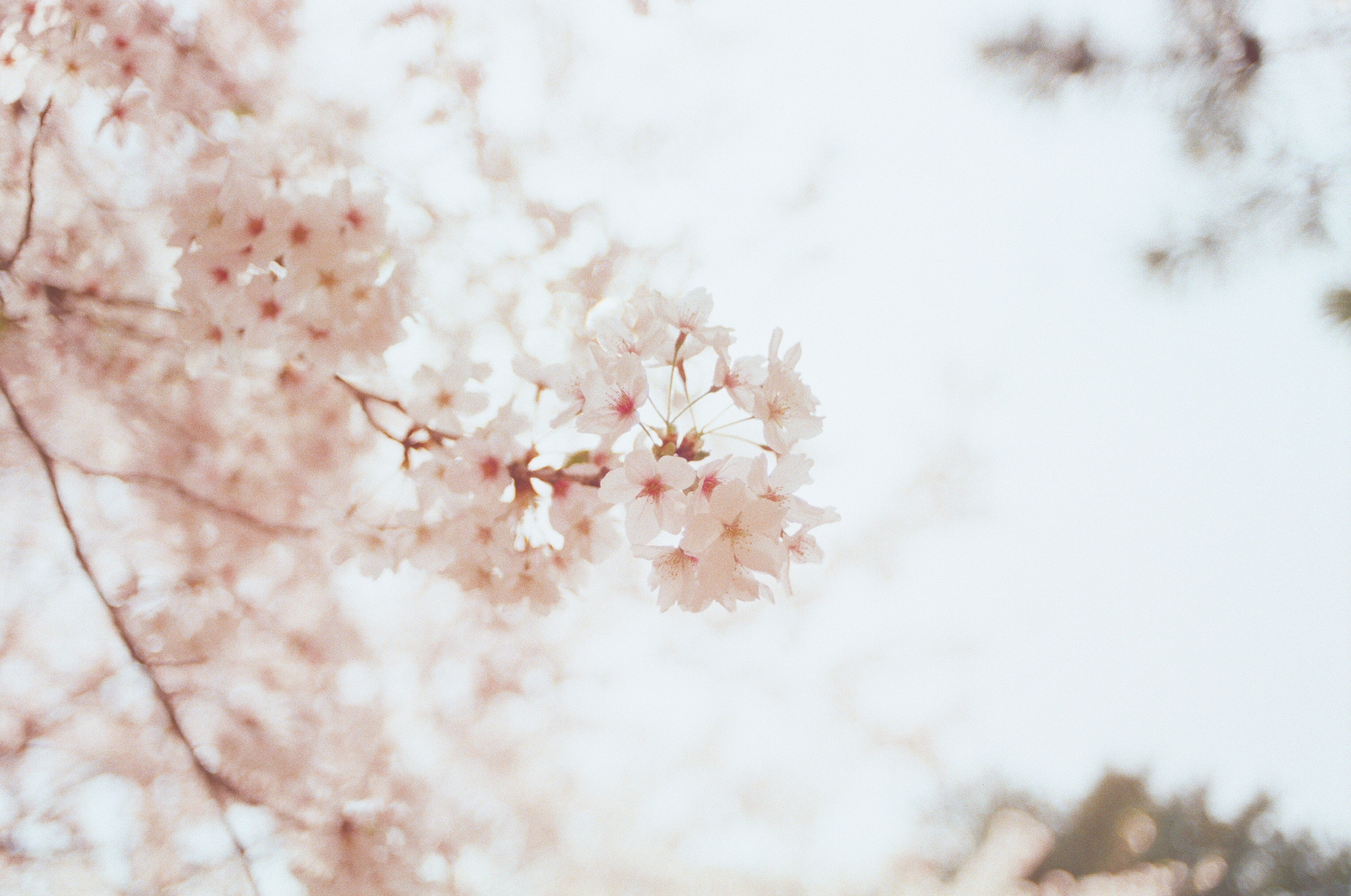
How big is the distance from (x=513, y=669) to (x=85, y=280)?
1.77 metres

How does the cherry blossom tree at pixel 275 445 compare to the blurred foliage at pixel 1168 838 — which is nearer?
the cherry blossom tree at pixel 275 445

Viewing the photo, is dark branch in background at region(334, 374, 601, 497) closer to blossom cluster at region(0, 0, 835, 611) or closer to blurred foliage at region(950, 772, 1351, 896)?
blossom cluster at region(0, 0, 835, 611)

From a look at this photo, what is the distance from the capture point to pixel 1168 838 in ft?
29.1

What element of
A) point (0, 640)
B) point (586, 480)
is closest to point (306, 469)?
point (0, 640)

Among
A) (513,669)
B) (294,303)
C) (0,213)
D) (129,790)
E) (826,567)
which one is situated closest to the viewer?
(294,303)

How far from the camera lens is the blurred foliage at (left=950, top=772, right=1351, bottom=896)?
23.9 feet

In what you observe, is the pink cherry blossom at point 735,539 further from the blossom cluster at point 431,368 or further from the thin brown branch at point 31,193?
the thin brown branch at point 31,193

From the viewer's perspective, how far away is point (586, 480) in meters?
0.90

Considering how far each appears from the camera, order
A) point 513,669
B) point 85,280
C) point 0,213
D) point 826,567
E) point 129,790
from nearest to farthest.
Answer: point 0,213, point 85,280, point 129,790, point 513,669, point 826,567

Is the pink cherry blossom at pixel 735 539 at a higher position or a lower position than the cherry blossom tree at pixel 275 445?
lower

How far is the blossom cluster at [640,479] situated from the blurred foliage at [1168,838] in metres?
8.57

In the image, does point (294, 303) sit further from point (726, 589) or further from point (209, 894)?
point (209, 894)

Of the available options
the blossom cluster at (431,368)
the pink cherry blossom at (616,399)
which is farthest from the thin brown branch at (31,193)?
the pink cherry blossom at (616,399)

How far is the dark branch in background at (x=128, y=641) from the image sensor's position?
118 centimetres
